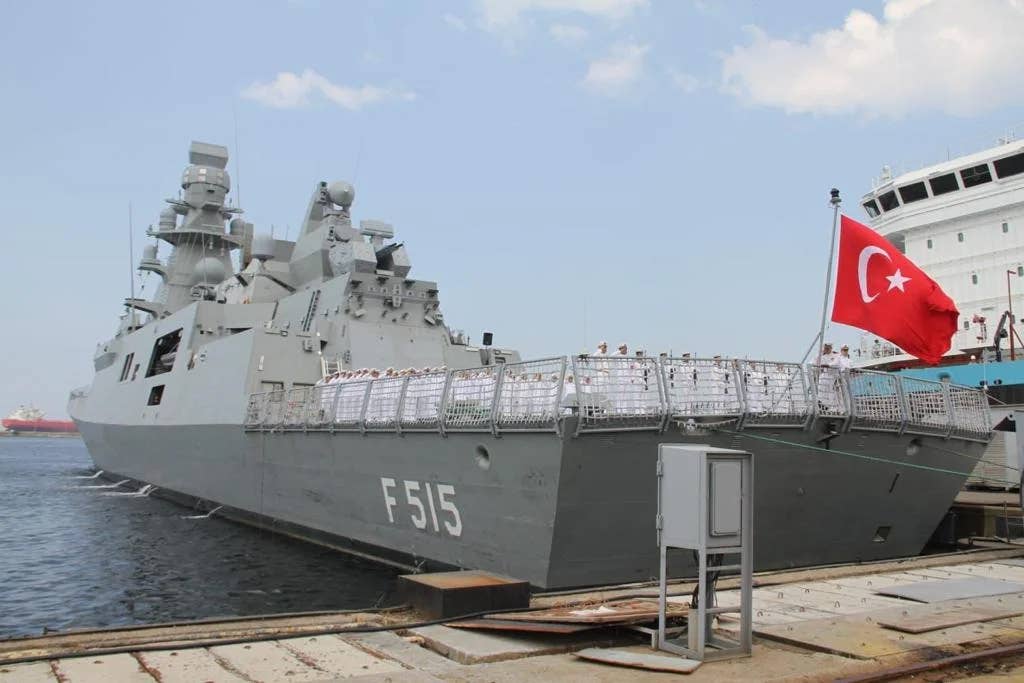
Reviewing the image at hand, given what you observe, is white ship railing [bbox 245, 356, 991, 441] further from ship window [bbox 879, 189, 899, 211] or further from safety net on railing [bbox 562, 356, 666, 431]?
ship window [bbox 879, 189, 899, 211]

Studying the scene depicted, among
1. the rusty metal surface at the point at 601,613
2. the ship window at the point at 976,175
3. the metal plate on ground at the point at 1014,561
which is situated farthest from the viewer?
the ship window at the point at 976,175

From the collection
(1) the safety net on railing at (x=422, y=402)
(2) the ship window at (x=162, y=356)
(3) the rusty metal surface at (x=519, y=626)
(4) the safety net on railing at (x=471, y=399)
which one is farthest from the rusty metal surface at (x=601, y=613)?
(2) the ship window at (x=162, y=356)

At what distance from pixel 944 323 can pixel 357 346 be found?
11.4 m

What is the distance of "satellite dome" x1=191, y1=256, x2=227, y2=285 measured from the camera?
90.4 feet

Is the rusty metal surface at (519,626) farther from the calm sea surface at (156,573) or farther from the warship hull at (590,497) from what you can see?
the calm sea surface at (156,573)

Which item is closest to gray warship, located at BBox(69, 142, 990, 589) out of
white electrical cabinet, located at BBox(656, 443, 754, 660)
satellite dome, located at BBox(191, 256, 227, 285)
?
white electrical cabinet, located at BBox(656, 443, 754, 660)

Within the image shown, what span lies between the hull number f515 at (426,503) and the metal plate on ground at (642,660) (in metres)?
5.83

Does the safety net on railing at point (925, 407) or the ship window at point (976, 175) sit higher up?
the ship window at point (976, 175)

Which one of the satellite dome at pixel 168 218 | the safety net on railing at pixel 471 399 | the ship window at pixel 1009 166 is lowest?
the safety net on railing at pixel 471 399

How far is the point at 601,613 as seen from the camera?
5.31 metres

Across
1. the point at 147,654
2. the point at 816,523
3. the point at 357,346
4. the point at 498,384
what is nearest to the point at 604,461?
the point at 498,384

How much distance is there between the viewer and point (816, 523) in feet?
31.6

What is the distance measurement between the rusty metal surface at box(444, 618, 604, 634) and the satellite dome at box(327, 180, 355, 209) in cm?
1772

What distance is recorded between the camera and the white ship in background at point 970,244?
2362cm
